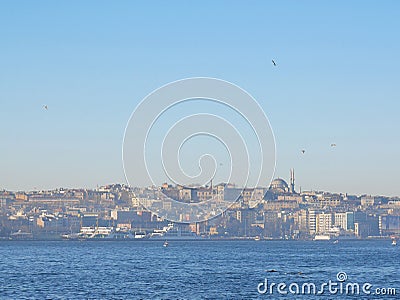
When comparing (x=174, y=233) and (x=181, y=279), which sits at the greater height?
(x=174, y=233)

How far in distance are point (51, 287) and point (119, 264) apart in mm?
23477

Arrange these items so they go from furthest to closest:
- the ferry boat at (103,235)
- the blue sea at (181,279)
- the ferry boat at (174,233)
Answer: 1. the ferry boat at (103,235)
2. the ferry boat at (174,233)
3. the blue sea at (181,279)

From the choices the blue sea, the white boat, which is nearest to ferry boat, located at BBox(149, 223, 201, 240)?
the white boat

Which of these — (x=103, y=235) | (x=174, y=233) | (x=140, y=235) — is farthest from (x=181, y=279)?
(x=103, y=235)

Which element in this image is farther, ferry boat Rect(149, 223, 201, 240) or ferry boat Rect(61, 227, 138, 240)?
ferry boat Rect(61, 227, 138, 240)

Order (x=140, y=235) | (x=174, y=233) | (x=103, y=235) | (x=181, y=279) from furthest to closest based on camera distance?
(x=140, y=235)
(x=103, y=235)
(x=174, y=233)
(x=181, y=279)

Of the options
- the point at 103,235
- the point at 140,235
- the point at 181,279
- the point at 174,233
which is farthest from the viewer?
the point at 140,235

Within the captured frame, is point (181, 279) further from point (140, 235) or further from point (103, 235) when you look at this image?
point (103, 235)

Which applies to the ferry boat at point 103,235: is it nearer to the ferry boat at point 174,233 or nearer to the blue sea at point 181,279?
the ferry boat at point 174,233

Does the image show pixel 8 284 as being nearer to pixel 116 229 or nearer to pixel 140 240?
pixel 140 240

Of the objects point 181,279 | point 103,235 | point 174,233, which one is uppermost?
point 174,233

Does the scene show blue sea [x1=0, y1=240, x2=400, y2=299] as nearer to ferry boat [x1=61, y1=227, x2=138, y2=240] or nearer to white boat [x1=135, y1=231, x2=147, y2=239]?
white boat [x1=135, y1=231, x2=147, y2=239]

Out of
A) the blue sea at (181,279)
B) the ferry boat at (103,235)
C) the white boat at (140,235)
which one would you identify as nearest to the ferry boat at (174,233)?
the white boat at (140,235)

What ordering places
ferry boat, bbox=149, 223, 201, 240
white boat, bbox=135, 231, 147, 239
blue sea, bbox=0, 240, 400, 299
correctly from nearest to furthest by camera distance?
blue sea, bbox=0, 240, 400, 299 → ferry boat, bbox=149, 223, 201, 240 → white boat, bbox=135, 231, 147, 239
